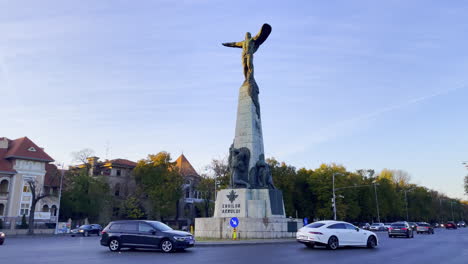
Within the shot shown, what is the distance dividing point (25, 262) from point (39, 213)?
45.4m

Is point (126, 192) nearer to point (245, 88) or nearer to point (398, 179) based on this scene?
point (245, 88)

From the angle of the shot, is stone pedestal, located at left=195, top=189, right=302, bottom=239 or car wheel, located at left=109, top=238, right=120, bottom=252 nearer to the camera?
car wheel, located at left=109, top=238, right=120, bottom=252

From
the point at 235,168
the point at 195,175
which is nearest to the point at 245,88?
the point at 235,168

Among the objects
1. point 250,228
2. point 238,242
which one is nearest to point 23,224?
point 250,228

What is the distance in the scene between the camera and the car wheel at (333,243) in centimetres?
1609

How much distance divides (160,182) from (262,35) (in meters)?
37.3

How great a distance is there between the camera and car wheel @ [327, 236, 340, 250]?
16094 millimetres

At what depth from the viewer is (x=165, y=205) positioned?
5659 cm

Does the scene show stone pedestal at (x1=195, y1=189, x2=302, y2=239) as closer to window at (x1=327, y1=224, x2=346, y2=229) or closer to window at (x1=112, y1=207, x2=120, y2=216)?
window at (x1=327, y1=224, x2=346, y2=229)

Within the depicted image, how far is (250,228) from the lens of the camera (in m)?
21.2

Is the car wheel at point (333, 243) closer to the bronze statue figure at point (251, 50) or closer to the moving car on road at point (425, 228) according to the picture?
the bronze statue figure at point (251, 50)

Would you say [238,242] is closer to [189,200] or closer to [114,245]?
[114,245]

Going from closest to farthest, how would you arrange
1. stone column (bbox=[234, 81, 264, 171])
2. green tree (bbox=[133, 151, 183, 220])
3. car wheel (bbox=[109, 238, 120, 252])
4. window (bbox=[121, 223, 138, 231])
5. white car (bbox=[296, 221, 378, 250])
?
1. car wheel (bbox=[109, 238, 120, 252])
2. window (bbox=[121, 223, 138, 231])
3. white car (bbox=[296, 221, 378, 250])
4. stone column (bbox=[234, 81, 264, 171])
5. green tree (bbox=[133, 151, 183, 220])

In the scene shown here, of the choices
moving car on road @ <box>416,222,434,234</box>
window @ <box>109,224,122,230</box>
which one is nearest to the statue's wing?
window @ <box>109,224,122,230</box>
